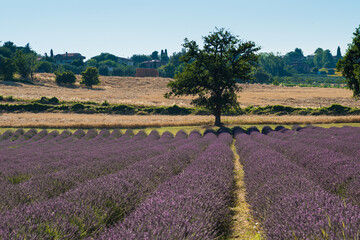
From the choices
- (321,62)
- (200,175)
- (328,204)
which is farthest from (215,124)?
(321,62)

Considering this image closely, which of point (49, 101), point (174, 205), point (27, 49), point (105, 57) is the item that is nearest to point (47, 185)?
point (174, 205)

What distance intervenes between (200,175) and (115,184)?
1564 mm

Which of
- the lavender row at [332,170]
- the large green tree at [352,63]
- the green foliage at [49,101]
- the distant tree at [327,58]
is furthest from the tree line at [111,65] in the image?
the lavender row at [332,170]

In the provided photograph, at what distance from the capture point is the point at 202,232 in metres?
2.88

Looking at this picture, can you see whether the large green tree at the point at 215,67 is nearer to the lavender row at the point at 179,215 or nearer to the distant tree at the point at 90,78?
the lavender row at the point at 179,215

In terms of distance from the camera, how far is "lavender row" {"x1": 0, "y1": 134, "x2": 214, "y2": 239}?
2.77 metres

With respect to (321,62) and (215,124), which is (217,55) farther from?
(321,62)

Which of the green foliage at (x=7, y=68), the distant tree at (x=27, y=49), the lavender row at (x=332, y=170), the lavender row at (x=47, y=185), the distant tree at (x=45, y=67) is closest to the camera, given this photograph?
the lavender row at (x=47, y=185)

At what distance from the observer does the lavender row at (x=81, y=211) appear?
2773 millimetres

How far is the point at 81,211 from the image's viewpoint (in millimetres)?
3406

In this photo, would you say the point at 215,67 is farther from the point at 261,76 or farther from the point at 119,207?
the point at 261,76

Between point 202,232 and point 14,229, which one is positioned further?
point 202,232

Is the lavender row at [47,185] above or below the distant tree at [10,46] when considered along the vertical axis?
below

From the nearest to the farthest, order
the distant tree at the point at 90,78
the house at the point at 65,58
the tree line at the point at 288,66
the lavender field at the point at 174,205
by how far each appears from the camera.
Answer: the lavender field at the point at 174,205
the distant tree at the point at 90,78
the tree line at the point at 288,66
the house at the point at 65,58
